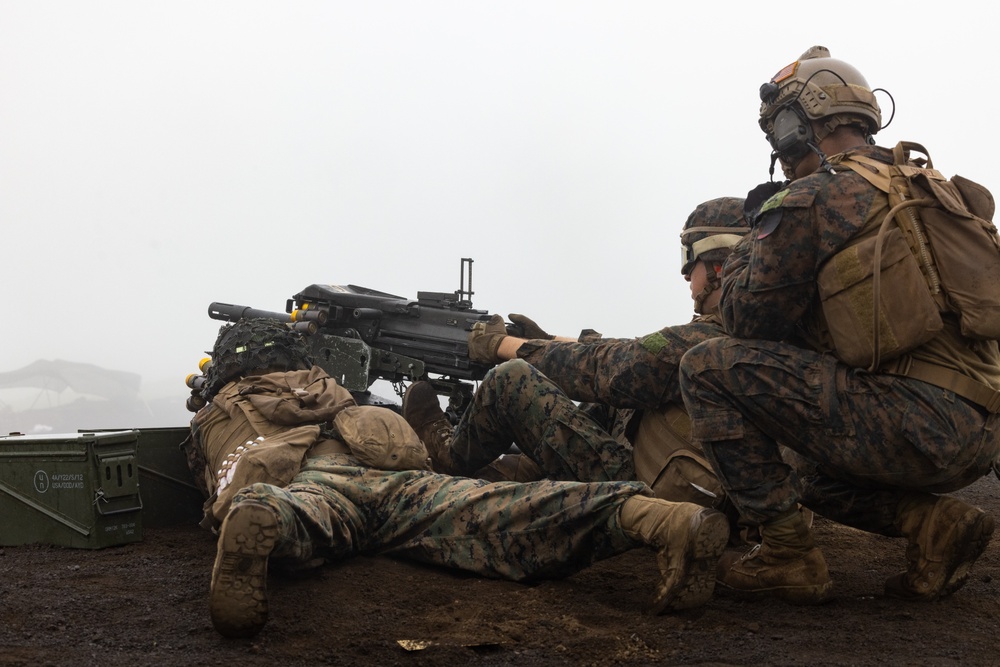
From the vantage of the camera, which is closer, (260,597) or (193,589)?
(260,597)

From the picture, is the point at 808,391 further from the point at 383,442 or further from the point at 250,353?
the point at 250,353

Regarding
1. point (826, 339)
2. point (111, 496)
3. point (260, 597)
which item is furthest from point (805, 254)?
point (111, 496)

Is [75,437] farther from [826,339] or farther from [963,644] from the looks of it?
[963,644]

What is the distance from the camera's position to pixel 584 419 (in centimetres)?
446

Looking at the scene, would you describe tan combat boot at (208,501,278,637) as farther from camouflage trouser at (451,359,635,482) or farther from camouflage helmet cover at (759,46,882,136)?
camouflage helmet cover at (759,46,882,136)

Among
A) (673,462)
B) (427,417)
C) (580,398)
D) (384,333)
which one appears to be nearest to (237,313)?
(384,333)

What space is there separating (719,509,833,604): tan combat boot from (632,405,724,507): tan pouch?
559 millimetres

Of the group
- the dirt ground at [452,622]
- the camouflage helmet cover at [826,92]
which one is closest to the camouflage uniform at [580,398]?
the dirt ground at [452,622]

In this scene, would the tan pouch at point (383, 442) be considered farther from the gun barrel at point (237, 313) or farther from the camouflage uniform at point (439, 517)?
the gun barrel at point (237, 313)

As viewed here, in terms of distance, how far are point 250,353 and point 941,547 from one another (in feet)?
10.1

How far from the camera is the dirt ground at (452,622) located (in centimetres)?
285

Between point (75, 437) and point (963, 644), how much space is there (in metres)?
3.45

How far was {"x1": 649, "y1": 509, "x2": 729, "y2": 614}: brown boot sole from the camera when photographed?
122 inches

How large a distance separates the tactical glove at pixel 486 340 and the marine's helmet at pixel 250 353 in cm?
104
